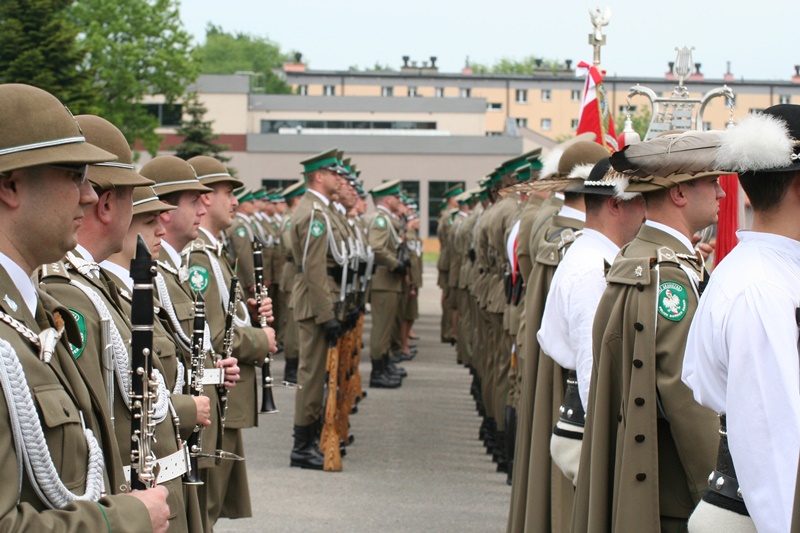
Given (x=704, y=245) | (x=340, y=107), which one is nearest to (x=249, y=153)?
(x=340, y=107)

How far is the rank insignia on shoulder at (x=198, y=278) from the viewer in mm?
5977

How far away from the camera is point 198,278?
19.7 feet

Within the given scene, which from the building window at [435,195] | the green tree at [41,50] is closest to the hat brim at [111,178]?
the green tree at [41,50]

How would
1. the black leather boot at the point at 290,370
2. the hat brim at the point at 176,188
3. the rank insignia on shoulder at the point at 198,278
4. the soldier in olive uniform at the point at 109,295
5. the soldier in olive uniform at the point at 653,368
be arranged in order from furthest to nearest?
the black leather boot at the point at 290,370
the rank insignia on shoulder at the point at 198,278
the hat brim at the point at 176,188
the soldier in olive uniform at the point at 653,368
the soldier in olive uniform at the point at 109,295

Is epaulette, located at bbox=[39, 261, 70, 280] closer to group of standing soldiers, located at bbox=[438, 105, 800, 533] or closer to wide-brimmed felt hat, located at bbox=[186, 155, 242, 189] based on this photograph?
group of standing soldiers, located at bbox=[438, 105, 800, 533]

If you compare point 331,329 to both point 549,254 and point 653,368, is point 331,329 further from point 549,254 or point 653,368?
point 653,368

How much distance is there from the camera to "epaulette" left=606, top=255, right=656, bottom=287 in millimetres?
4195

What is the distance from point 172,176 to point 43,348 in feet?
9.92

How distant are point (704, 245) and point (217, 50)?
4205 inches

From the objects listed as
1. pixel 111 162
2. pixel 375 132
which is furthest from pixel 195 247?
pixel 375 132

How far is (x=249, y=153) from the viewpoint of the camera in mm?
55688

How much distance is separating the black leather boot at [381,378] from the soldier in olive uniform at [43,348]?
468 inches

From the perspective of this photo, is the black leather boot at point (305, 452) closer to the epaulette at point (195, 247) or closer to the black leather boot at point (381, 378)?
the epaulette at point (195, 247)

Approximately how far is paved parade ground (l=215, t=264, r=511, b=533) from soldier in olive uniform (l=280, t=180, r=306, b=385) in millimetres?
587
